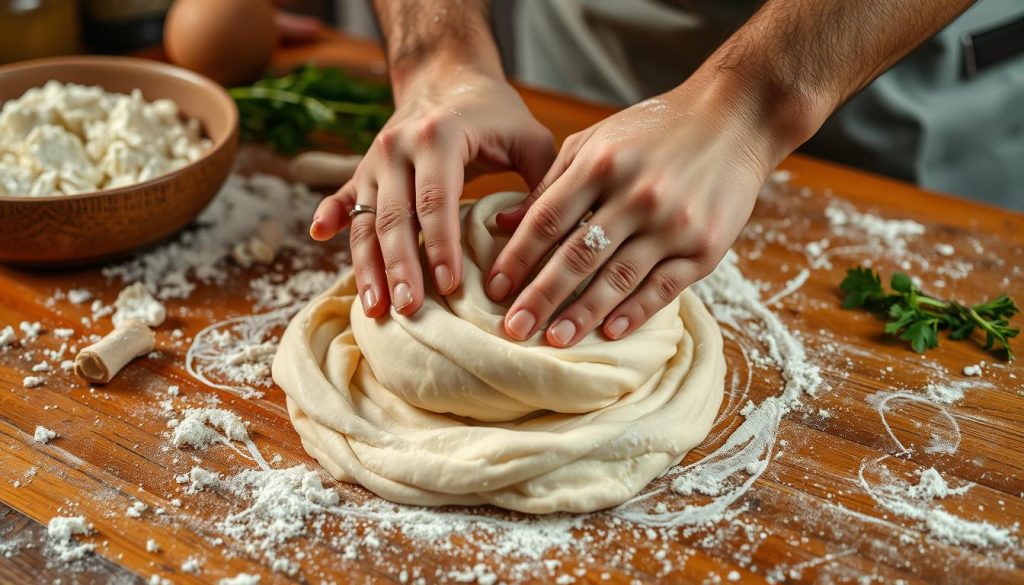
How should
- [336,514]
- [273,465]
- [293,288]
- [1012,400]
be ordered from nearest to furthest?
[336,514] < [273,465] < [1012,400] < [293,288]

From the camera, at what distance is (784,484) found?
147 centimetres

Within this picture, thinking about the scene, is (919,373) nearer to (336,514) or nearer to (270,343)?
(336,514)

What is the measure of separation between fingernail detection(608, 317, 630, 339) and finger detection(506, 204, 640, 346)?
A: 0.22ft

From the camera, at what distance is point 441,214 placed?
155 cm

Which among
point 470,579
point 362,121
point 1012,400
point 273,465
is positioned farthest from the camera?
point 362,121

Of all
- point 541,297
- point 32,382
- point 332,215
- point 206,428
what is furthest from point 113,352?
point 541,297

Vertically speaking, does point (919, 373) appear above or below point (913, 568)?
above

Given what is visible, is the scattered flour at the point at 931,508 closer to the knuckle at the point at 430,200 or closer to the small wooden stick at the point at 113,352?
the knuckle at the point at 430,200

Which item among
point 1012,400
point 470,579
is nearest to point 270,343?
point 470,579

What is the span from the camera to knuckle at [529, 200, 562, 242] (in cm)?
149

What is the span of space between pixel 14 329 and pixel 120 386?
1.03 ft

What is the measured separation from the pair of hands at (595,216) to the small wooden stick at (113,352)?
1.53ft

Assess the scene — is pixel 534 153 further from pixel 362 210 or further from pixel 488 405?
pixel 488 405

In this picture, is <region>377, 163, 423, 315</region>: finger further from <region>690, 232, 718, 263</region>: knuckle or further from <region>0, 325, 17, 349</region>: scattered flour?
<region>0, 325, 17, 349</region>: scattered flour
